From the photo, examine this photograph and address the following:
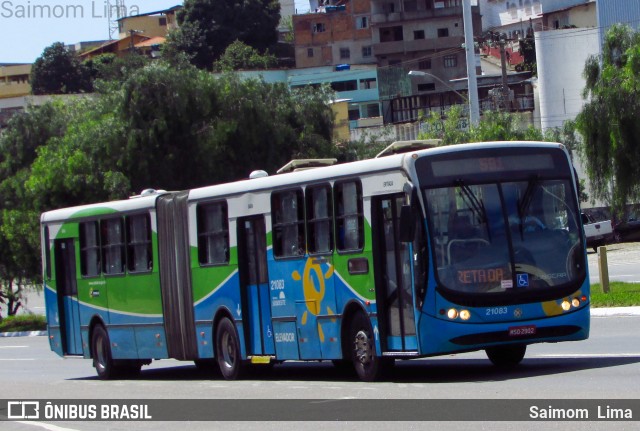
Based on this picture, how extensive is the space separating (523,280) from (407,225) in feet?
5.26

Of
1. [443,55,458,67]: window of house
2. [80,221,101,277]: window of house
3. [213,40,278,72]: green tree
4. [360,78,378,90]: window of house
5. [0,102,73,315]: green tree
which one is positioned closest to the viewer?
[80,221,101,277]: window of house

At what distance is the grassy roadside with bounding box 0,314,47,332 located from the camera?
4643cm

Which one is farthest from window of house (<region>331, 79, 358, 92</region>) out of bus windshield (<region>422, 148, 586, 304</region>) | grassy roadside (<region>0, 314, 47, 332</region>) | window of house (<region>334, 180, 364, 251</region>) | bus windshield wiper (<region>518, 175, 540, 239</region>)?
bus windshield wiper (<region>518, 175, 540, 239</region>)

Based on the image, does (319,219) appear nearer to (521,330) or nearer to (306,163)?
(306,163)

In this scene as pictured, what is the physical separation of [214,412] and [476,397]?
2.89 meters

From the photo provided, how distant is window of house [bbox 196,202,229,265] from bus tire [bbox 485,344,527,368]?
14.4 feet

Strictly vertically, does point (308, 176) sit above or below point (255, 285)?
above

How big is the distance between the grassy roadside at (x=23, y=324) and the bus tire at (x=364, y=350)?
3237cm

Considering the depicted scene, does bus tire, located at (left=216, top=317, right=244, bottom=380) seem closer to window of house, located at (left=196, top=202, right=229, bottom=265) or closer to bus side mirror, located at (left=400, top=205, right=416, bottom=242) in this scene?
window of house, located at (left=196, top=202, right=229, bottom=265)

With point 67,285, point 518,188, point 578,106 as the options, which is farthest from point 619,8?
point 518,188

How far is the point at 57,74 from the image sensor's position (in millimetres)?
108312

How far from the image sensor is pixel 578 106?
222 ft

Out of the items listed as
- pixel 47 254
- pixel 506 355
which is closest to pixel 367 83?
pixel 47 254

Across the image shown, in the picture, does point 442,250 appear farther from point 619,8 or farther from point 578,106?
point 619,8
